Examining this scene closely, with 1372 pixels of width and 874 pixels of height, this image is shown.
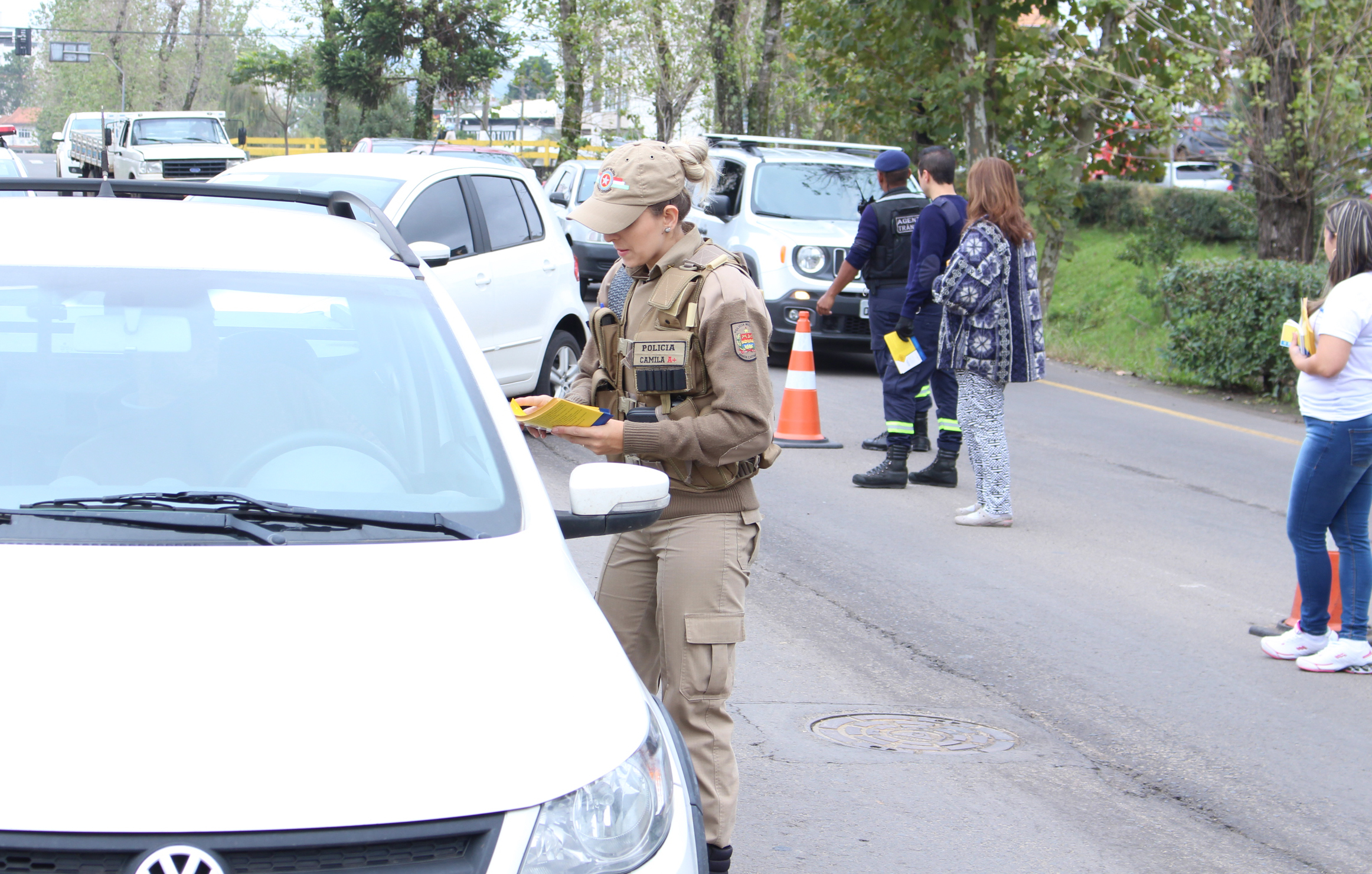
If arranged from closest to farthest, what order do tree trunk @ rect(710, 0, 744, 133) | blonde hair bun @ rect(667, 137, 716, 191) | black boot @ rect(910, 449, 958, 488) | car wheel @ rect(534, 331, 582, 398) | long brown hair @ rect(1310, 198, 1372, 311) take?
blonde hair bun @ rect(667, 137, 716, 191) → long brown hair @ rect(1310, 198, 1372, 311) → black boot @ rect(910, 449, 958, 488) → car wheel @ rect(534, 331, 582, 398) → tree trunk @ rect(710, 0, 744, 133)

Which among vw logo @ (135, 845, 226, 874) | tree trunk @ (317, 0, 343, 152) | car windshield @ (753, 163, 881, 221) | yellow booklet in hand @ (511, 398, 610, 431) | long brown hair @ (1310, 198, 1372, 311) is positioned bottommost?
vw logo @ (135, 845, 226, 874)

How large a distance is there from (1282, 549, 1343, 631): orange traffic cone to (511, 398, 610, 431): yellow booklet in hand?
3.80m

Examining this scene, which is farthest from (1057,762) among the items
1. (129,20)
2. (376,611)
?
(129,20)

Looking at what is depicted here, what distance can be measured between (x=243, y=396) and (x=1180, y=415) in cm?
1074

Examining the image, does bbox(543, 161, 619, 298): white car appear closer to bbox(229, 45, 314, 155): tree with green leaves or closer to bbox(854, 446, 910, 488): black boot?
bbox(854, 446, 910, 488): black boot

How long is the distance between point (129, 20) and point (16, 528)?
75570 mm

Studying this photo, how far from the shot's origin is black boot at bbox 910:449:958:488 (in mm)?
9109

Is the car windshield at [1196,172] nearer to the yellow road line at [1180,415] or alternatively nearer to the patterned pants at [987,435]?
the yellow road line at [1180,415]

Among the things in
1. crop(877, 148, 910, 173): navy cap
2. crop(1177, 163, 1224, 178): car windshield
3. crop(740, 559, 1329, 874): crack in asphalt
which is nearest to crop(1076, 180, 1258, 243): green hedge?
crop(1177, 163, 1224, 178): car windshield

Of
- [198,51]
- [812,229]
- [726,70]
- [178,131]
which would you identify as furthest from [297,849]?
[198,51]

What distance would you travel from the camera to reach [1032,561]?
7227mm

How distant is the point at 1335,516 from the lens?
5602mm

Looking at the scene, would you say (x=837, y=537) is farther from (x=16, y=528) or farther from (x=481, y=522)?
(x=16, y=528)

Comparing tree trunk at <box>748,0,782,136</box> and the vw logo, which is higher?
tree trunk at <box>748,0,782,136</box>
